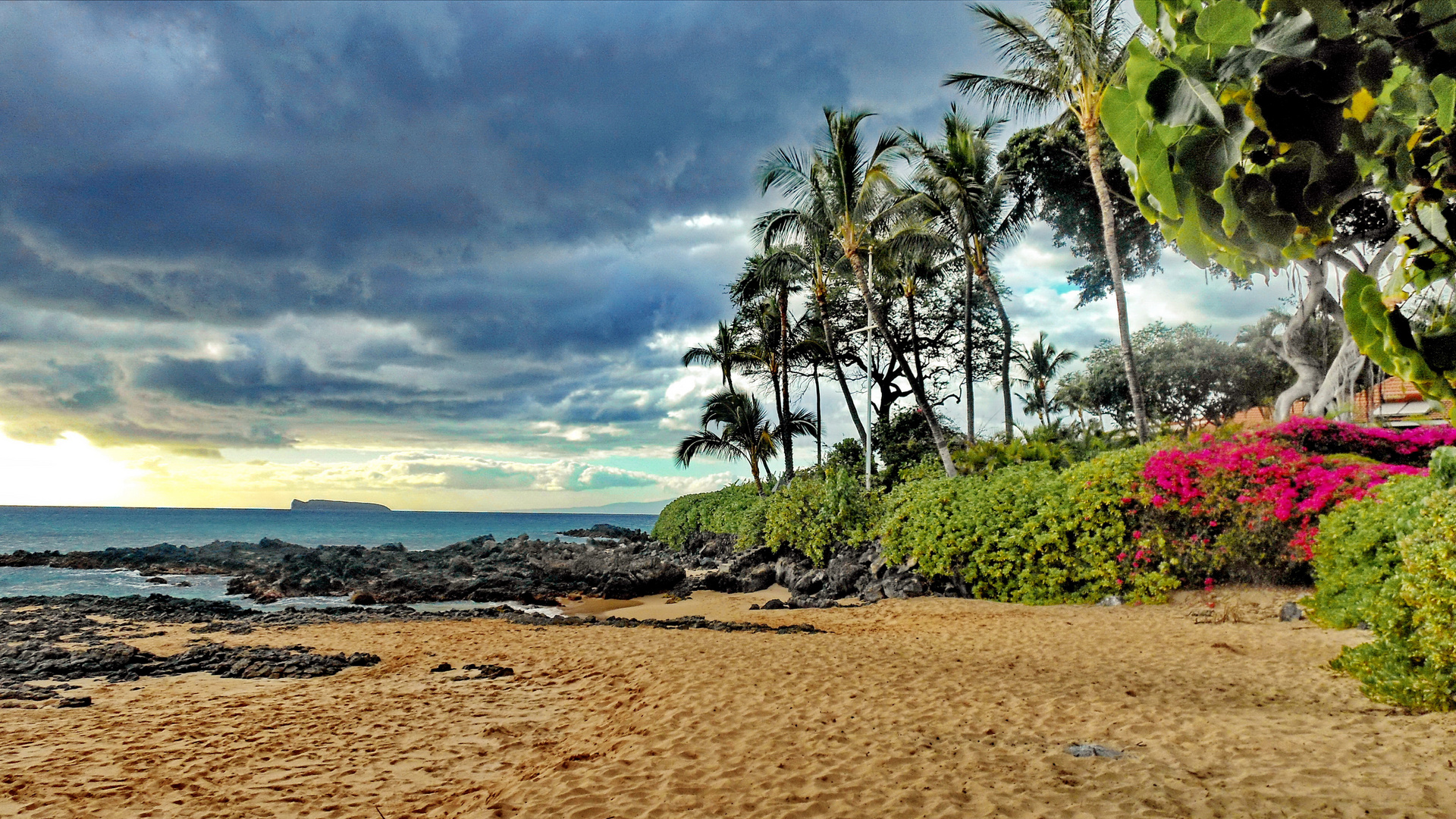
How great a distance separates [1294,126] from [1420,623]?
6.50 metres

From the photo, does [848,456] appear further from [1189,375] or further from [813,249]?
[1189,375]

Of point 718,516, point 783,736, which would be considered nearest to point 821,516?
point 783,736

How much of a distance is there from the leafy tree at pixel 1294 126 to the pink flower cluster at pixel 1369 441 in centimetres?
1552

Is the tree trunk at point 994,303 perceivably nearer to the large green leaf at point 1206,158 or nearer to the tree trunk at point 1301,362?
the tree trunk at point 1301,362

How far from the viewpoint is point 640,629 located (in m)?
12.2

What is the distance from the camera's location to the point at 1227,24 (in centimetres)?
105

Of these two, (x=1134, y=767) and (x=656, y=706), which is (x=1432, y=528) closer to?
(x=1134, y=767)

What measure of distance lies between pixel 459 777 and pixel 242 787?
1495 mm

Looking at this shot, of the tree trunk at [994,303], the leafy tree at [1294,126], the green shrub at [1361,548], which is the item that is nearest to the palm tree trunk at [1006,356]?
the tree trunk at [994,303]

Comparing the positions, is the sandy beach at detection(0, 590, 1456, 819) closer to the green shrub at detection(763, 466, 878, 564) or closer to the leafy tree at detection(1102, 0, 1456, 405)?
the leafy tree at detection(1102, 0, 1456, 405)

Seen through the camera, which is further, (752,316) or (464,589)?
(752,316)

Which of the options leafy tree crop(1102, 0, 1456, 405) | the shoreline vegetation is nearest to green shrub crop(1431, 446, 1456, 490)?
the shoreline vegetation

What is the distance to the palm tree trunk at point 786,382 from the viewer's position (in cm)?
2662

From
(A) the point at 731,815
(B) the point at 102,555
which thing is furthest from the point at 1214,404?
(B) the point at 102,555
